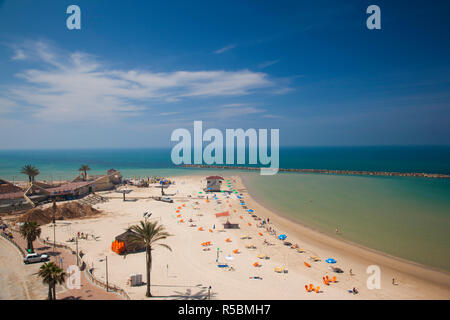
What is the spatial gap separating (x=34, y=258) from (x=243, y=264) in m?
19.5

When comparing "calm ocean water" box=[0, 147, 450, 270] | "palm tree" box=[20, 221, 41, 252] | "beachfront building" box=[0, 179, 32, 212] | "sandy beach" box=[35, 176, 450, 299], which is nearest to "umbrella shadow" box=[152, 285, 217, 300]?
"sandy beach" box=[35, 176, 450, 299]

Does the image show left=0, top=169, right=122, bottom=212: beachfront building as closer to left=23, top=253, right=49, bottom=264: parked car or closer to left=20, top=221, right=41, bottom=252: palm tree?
left=20, top=221, right=41, bottom=252: palm tree

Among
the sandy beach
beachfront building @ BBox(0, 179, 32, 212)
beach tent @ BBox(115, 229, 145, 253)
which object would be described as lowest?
the sandy beach

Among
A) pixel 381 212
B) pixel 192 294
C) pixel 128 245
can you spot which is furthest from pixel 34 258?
pixel 381 212

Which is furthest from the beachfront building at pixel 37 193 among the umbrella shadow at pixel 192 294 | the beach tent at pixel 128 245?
the umbrella shadow at pixel 192 294

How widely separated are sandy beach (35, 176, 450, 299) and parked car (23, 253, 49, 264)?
3.57m

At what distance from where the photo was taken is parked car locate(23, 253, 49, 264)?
2131cm

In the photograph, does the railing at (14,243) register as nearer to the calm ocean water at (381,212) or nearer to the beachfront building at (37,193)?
the beachfront building at (37,193)

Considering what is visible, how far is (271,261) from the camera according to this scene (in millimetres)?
24547

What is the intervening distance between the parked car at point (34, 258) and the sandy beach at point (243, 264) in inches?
140

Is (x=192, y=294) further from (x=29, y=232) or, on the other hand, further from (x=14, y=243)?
(x=14, y=243)
